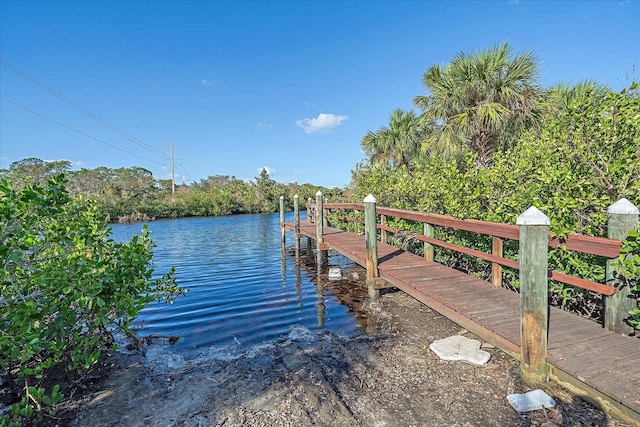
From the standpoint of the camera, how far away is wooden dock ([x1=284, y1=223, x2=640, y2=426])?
225 centimetres

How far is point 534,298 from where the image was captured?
8.78ft

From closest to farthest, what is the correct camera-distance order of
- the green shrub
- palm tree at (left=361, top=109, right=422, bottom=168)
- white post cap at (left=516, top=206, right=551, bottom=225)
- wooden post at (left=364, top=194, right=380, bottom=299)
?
the green shrub → white post cap at (left=516, top=206, right=551, bottom=225) → wooden post at (left=364, top=194, right=380, bottom=299) → palm tree at (left=361, top=109, right=422, bottom=168)

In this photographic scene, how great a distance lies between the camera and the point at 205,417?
280 centimetres

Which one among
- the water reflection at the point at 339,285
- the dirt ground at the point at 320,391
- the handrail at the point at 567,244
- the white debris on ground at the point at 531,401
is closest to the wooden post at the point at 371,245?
the water reflection at the point at 339,285

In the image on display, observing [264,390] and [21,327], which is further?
[264,390]

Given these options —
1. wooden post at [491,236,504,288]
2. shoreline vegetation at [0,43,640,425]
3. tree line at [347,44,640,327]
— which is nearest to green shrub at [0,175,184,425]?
shoreline vegetation at [0,43,640,425]

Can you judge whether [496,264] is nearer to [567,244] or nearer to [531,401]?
[567,244]

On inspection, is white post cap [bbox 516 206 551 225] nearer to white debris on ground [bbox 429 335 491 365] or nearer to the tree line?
the tree line

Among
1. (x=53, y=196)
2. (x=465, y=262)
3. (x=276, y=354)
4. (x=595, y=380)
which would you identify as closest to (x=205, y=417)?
(x=276, y=354)

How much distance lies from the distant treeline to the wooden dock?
32103 mm

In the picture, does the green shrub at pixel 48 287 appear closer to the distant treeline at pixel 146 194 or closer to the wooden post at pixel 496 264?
the wooden post at pixel 496 264

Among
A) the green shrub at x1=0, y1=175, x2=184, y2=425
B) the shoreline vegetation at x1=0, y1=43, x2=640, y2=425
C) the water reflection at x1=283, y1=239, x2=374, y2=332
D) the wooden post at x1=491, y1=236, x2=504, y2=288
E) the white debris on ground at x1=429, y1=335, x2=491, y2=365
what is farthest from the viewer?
the water reflection at x1=283, y1=239, x2=374, y2=332

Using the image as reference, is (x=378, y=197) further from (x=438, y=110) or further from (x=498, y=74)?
(x=498, y=74)

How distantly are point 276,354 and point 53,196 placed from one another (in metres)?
2.90
